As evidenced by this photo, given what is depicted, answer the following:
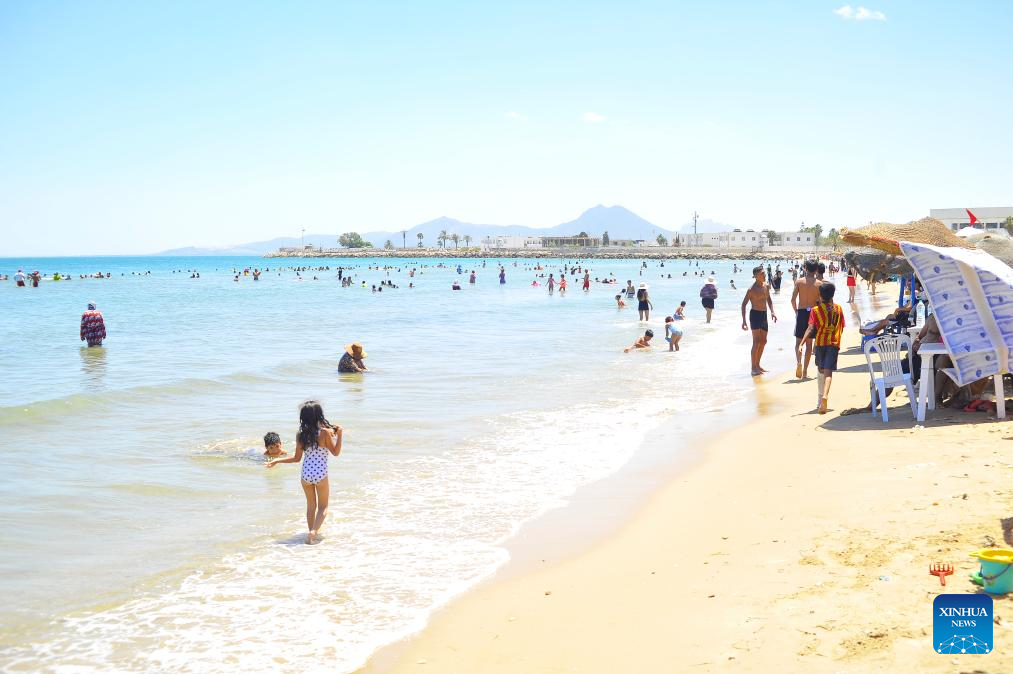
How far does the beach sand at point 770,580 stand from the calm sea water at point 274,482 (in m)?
0.67

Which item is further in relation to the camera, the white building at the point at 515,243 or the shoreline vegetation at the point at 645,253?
the white building at the point at 515,243

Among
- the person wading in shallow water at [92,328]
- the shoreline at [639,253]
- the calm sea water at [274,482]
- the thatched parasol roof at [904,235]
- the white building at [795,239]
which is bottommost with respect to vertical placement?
the calm sea water at [274,482]

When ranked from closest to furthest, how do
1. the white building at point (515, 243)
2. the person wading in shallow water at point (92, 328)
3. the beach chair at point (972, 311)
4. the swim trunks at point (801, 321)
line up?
1. the beach chair at point (972, 311)
2. the swim trunks at point (801, 321)
3. the person wading in shallow water at point (92, 328)
4. the white building at point (515, 243)

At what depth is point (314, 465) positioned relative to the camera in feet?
21.1

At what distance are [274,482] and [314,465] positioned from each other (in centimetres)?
188

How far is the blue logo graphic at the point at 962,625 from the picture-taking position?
338 cm

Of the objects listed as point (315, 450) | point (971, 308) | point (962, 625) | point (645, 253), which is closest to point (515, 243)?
point (645, 253)

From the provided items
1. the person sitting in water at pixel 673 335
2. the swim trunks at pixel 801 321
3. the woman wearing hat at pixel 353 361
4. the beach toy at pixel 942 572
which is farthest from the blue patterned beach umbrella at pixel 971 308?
the woman wearing hat at pixel 353 361

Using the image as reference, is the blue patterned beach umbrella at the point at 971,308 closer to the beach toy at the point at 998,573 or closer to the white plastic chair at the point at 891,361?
the white plastic chair at the point at 891,361

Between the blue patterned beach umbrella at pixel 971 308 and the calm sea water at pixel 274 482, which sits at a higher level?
the blue patterned beach umbrella at pixel 971 308

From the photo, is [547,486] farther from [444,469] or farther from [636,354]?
[636,354]

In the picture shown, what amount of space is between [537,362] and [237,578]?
12.3 meters

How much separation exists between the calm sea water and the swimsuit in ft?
1.58

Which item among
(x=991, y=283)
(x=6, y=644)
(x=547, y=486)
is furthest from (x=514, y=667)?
(x=991, y=283)
